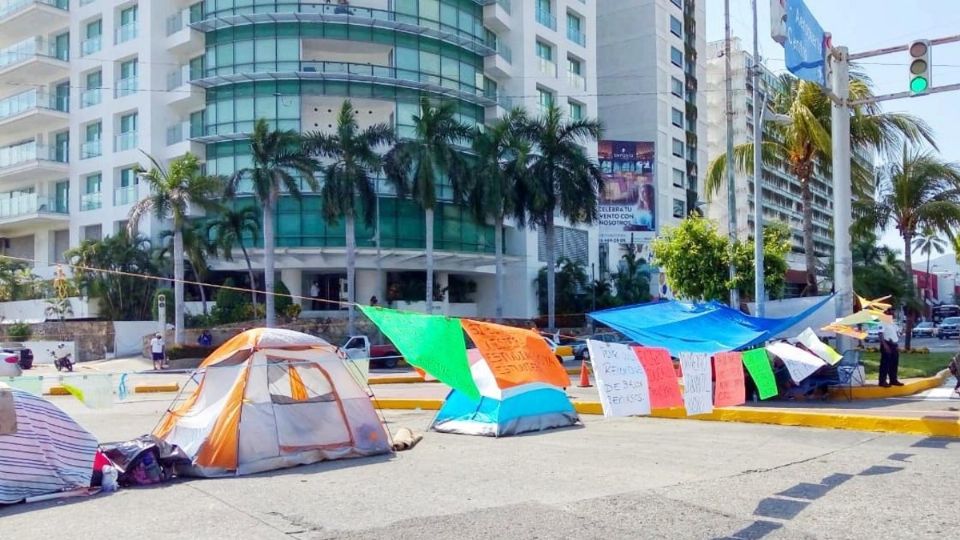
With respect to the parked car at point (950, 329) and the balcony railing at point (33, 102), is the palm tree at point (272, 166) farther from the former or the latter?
the parked car at point (950, 329)

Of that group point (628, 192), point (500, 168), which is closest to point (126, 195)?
point (500, 168)

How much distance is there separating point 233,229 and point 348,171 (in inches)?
305

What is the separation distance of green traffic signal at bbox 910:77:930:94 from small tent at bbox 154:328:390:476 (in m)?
10.5

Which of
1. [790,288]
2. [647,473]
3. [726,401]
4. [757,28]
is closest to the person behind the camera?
[647,473]

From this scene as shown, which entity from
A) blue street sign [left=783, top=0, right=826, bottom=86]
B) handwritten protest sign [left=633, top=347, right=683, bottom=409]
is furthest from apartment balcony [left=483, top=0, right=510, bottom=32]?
handwritten protest sign [left=633, top=347, right=683, bottom=409]

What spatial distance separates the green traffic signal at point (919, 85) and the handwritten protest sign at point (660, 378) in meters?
6.95

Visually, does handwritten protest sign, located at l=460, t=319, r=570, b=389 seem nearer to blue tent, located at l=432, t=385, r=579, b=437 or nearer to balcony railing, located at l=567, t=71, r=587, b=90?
blue tent, located at l=432, t=385, r=579, b=437

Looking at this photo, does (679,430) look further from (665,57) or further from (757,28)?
(665,57)

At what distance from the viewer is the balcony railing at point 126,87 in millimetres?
47312

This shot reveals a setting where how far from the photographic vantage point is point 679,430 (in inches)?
551

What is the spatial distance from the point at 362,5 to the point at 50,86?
71.3ft

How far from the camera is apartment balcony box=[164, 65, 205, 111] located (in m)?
45.4

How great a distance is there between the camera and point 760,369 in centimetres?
1409

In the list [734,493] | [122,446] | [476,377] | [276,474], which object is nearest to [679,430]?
[476,377]
